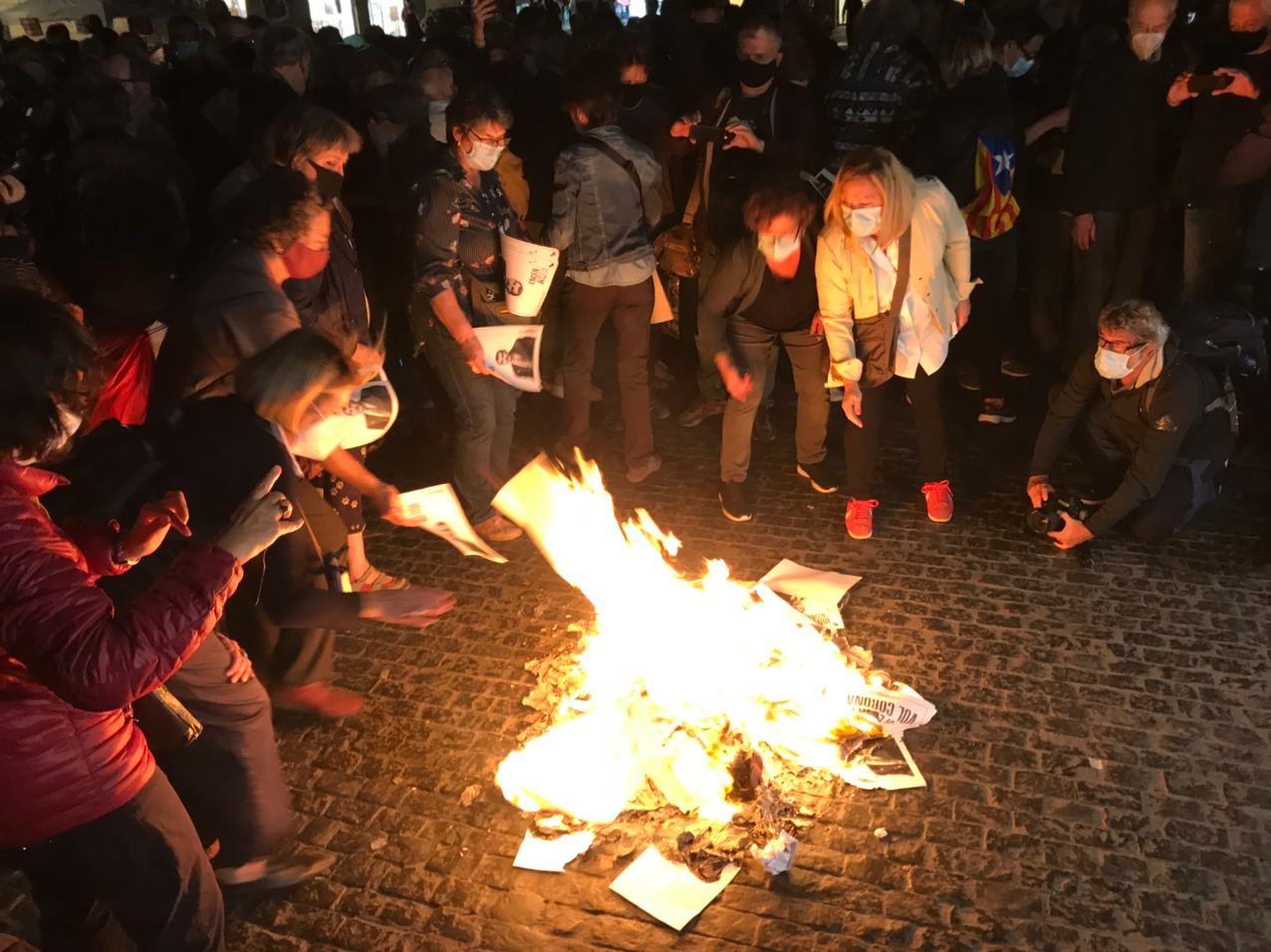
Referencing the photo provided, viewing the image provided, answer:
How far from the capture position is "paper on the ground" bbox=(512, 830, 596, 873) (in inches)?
164

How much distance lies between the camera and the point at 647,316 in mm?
6824

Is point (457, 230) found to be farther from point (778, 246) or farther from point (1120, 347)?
point (1120, 347)

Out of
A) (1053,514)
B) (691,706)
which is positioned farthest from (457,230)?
(1053,514)

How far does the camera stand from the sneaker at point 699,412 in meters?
8.05

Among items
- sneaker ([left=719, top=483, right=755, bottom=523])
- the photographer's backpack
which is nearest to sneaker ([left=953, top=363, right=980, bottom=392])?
the photographer's backpack

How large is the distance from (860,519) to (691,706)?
7.32ft

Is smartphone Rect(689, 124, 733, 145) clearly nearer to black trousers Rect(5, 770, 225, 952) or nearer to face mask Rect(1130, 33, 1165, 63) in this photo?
face mask Rect(1130, 33, 1165, 63)

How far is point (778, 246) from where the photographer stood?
19.4 feet

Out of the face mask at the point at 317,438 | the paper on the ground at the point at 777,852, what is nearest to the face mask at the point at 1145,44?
the paper on the ground at the point at 777,852

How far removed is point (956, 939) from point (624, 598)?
7.41ft

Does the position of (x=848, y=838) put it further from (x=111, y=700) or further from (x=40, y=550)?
(x=40, y=550)

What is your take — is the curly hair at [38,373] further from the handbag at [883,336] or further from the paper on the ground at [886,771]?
the handbag at [883,336]

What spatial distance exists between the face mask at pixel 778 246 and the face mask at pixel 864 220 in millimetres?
347

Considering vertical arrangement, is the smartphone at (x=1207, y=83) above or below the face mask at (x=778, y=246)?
above
